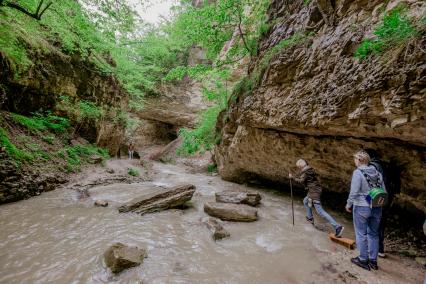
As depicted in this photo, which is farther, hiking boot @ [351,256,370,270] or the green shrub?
the green shrub

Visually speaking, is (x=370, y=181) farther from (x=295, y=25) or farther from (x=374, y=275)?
(x=295, y=25)

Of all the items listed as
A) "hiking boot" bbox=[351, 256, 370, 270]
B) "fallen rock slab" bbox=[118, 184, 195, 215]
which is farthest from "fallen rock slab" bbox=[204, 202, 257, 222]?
"hiking boot" bbox=[351, 256, 370, 270]

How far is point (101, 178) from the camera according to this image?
8.11 meters

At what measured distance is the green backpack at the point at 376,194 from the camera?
119 inches

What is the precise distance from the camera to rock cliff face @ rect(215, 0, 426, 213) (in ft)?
10.9

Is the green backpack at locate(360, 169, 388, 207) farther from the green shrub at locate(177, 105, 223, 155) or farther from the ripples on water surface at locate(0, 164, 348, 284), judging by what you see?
the green shrub at locate(177, 105, 223, 155)

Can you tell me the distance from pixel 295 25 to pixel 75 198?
809 centimetres

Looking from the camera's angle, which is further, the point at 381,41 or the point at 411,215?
the point at 411,215

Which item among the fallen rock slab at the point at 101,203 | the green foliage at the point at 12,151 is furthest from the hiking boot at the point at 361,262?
the green foliage at the point at 12,151

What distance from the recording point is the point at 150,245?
3.71 m

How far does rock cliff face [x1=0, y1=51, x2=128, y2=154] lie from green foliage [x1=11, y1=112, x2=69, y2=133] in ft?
1.37

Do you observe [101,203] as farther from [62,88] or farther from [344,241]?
[62,88]

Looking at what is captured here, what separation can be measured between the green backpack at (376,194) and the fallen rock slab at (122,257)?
11.3 ft

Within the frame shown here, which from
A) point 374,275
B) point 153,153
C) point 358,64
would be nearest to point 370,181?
point 374,275
